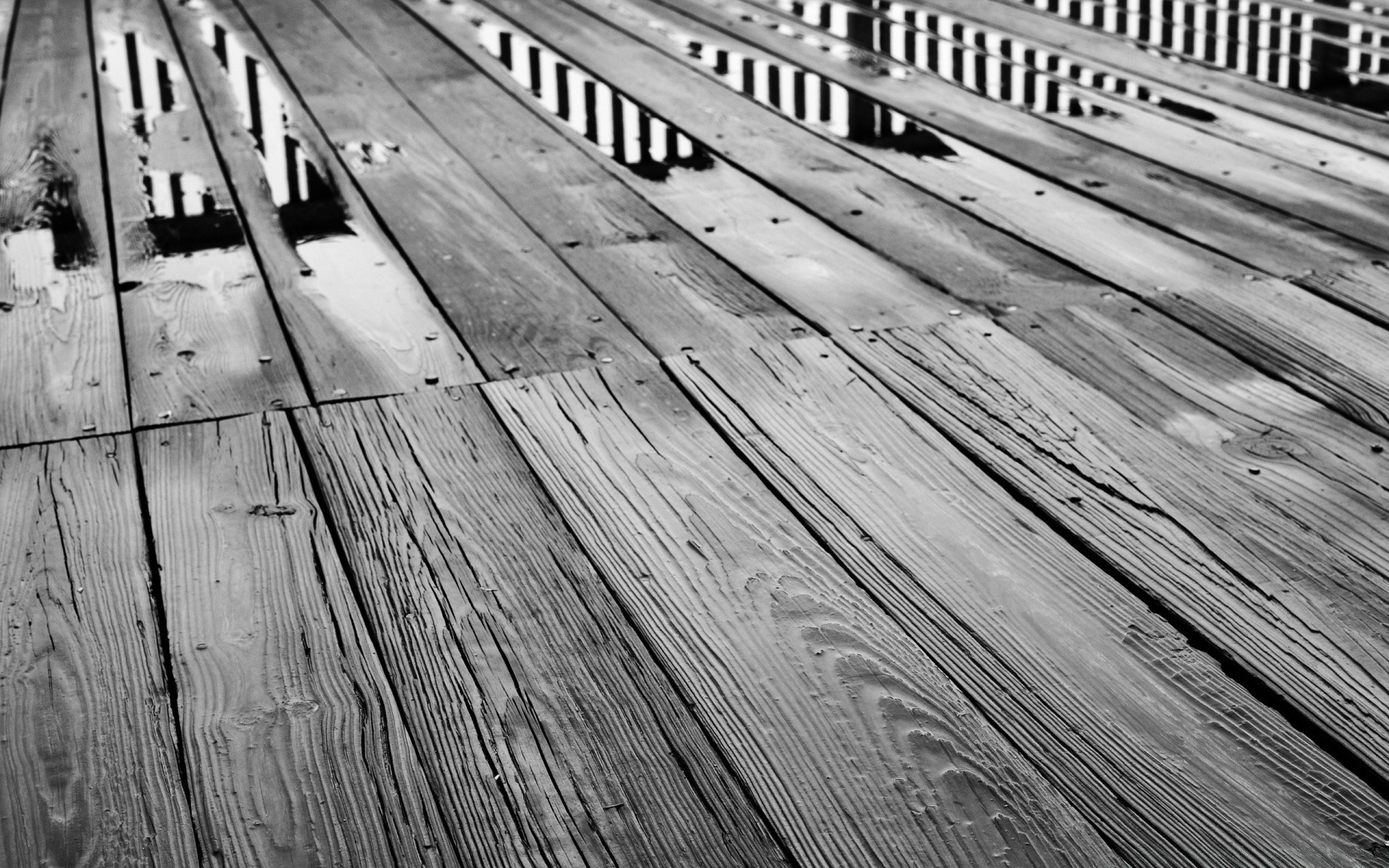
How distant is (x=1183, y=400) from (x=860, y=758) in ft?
2.43

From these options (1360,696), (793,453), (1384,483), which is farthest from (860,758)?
(1384,483)

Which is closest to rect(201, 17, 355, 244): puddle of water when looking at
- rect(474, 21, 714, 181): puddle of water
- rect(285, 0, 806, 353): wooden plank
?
rect(285, 0, 806, 353): wooden plank

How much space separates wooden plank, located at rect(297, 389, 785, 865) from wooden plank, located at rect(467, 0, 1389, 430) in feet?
2.67

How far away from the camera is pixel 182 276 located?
200 centimetres

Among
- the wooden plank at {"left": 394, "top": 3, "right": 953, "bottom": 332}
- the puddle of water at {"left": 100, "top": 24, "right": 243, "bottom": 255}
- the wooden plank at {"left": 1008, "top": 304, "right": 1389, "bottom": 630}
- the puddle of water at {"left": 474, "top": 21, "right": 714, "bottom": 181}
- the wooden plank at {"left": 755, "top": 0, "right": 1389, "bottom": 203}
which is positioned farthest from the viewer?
the puddle of water at {"left": 474, "top": 21, "right": 714, "bottom": 181}

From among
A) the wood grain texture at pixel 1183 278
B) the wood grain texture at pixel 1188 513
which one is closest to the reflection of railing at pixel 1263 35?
the wood grain texture at pixel 1183 278

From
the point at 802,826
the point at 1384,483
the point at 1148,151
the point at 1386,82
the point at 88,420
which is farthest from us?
the point at 1386,82

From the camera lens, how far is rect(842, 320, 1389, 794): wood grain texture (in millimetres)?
1105

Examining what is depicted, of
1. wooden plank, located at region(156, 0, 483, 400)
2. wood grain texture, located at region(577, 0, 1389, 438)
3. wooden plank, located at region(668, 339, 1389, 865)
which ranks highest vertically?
wooden plank, located at region(156, 0, 483, 400)

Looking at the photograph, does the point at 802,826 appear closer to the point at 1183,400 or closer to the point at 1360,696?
the point at 1360,696

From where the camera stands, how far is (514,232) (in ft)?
7.14

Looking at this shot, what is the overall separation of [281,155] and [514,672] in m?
1.79

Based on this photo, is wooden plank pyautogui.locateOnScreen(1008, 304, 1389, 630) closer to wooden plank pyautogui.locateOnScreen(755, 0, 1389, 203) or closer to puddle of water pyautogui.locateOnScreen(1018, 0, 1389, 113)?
wooden plank pyautogui.locateOnScreen(755, 0, 1389, 203)

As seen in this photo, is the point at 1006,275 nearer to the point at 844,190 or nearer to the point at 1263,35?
the point at 844,190
